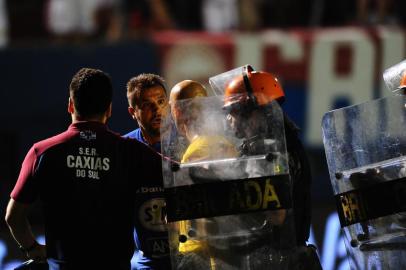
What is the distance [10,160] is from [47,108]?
0.67m

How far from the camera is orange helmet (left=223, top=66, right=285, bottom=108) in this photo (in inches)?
178

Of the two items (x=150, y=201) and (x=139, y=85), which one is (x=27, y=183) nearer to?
(x=150, y=201)

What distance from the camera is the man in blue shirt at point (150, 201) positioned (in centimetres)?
535

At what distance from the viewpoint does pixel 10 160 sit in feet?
33.3

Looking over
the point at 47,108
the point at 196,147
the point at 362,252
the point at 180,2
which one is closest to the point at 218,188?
the point at 196,147

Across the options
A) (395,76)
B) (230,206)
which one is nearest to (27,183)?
(230,206)

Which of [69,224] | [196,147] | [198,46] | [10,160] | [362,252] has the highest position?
[198,46]

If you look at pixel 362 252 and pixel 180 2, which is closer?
pixel 362 252

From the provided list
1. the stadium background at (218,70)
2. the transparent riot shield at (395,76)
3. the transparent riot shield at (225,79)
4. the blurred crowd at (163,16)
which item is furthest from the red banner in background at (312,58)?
the transparent riot shield at (225,79)

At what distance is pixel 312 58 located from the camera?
1084 centimetres

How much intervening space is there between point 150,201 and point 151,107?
60 cm

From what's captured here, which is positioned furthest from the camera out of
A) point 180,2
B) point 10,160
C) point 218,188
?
point 180,2

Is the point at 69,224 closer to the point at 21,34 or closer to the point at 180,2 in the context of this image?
the point at 21,34

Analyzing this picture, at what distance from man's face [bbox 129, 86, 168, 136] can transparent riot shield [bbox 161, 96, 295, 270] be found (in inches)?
45.9
